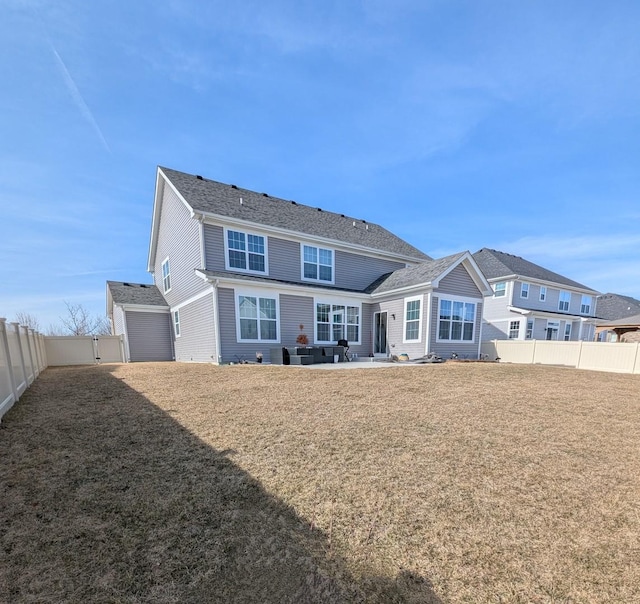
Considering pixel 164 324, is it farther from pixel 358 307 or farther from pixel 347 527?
pixel 347 527

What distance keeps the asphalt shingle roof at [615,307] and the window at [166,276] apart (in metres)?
47.1

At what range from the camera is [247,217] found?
12492 millimetres

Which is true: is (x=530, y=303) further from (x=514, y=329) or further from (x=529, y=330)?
(x=514, y=329)

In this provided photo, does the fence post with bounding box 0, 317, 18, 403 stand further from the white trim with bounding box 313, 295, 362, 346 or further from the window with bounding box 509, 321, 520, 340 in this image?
the window with bounding box 509, 321, 520, 340

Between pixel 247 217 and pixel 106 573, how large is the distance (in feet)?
39.4

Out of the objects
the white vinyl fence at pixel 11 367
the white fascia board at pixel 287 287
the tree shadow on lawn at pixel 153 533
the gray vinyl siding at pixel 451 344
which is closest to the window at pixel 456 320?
the gray vinyl siding at pixel 451 344

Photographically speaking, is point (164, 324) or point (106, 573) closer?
point (106, 573)

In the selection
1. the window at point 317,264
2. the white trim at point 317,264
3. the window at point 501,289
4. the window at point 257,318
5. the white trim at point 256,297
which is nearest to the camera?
the white trim at point 256,297

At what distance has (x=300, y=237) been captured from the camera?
13578 millimetres

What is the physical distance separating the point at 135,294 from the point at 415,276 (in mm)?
14978

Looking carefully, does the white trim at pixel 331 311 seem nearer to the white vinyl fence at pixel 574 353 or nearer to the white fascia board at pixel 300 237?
the white fascia board at pixel 300 237

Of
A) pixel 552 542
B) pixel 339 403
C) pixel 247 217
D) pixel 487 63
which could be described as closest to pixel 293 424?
pixel 339 403

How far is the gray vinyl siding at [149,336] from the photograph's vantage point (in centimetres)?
1528

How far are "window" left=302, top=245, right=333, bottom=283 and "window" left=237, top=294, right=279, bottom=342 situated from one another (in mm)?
2741
